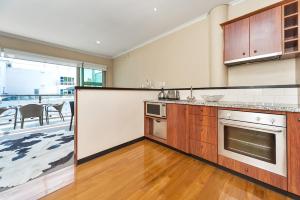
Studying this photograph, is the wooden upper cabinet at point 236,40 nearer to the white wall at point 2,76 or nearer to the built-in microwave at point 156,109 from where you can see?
the built-in microwave at point 156,109

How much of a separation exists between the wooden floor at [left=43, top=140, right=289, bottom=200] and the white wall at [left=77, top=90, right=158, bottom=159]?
267 mm

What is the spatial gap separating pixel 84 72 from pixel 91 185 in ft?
14.7

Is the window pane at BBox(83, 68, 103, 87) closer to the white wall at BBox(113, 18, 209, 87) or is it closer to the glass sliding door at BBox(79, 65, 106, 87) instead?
the glass sliding door at BBox(79, 65, 106, 87)

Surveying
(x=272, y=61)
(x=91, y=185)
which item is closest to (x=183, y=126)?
(x=91, y=185)

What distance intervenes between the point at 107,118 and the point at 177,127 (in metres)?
1.15

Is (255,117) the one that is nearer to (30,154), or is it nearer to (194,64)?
(194,64)

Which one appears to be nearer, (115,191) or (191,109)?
(115,191)

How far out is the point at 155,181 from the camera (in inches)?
58.3

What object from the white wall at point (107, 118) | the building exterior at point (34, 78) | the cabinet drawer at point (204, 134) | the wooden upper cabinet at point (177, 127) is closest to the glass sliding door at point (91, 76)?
the building exterior at point (34, 78)

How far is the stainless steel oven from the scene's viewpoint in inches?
48.9

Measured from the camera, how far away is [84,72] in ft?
16.5

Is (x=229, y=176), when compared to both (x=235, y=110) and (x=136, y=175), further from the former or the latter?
(x=136, y=175)

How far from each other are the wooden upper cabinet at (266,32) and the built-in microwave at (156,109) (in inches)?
59.2

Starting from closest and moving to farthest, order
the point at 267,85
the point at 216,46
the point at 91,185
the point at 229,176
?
the point at 91,185 → the point at 229,176 → the point at 267,85 → the point at 216,46
